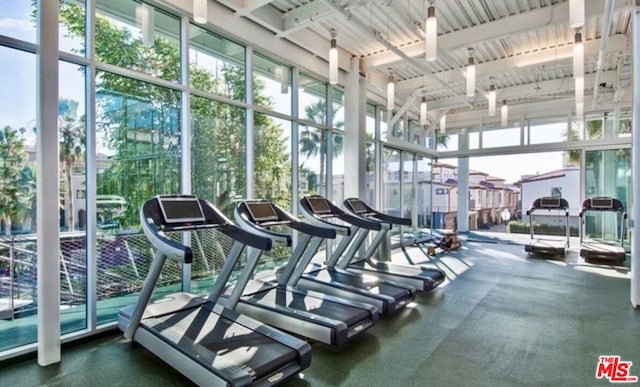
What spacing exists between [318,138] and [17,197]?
452cm

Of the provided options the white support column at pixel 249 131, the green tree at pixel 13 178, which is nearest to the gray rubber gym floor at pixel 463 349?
the green tree at pixel 13 178

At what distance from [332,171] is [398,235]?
11.6 feet

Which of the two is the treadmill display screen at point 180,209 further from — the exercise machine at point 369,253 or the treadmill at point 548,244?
the treadmill at point 548,244

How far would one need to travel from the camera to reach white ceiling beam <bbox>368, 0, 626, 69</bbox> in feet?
15.4

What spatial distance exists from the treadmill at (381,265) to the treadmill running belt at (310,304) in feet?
4.30

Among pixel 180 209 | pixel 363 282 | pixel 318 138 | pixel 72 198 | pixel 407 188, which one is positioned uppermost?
pixel 318 138

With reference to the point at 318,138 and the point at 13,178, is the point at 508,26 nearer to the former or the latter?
the point at 318,138

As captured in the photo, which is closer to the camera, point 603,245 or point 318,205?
point 318,205

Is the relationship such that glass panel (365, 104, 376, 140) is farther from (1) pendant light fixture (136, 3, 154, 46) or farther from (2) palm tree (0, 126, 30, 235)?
(2) palm tree (0, 126, 30, 235)

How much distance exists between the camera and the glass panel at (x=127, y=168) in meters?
3.72

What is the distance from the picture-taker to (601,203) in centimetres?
775

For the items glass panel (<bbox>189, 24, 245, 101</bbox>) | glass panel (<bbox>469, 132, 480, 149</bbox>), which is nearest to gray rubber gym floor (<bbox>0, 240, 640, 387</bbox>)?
glass panel (<bbox>189, 24, 245, 101</bbox>)

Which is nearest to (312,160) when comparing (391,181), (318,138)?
(318,138)

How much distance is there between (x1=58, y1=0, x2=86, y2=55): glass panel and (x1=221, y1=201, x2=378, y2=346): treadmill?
2237 millimetres
